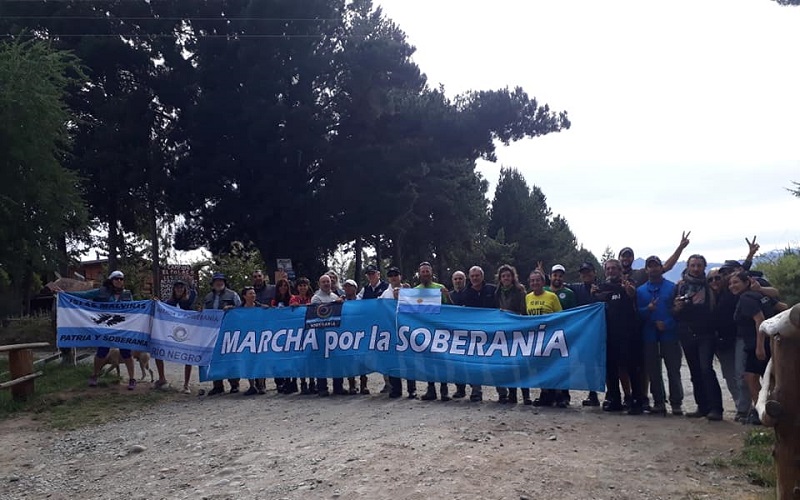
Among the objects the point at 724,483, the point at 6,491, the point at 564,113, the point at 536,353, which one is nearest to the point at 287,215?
the point at 564,113

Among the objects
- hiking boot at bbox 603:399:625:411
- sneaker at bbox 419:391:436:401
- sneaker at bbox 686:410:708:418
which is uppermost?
sneaker at bbox 419:391:436:401

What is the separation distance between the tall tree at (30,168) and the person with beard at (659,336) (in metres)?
13.6

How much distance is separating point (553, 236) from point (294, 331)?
56948mm

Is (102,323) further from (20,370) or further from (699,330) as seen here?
(699,330)

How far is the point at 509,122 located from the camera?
29.1 metres

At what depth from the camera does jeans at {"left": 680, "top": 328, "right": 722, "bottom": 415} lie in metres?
8.51

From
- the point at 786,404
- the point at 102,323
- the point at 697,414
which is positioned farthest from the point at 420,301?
the point at 786,404

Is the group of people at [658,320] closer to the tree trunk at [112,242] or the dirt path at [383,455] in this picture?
the dirt path at [383,455]

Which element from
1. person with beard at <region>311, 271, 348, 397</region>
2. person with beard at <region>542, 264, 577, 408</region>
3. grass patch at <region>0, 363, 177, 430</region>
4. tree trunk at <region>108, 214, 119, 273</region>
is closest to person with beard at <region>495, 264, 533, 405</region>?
person with beard at <region>542, 264, 577, 408</region>

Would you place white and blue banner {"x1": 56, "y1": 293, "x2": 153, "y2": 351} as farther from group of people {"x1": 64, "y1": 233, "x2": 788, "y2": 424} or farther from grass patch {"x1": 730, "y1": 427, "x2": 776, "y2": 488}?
grass patch {"x1": 730, "y1": 427, "x2": 776, "y2": 488}

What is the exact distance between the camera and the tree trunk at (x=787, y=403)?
321cm

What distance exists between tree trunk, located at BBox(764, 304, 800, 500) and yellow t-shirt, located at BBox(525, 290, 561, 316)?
6835 mm

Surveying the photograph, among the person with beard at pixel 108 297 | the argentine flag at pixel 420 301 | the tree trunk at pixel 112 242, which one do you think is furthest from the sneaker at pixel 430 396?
the tree trunk at pixel 112 242

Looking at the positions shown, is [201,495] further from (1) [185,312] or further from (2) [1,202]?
(2) [1,202]
